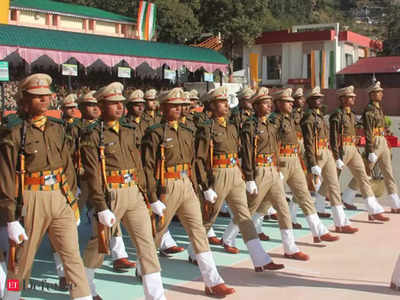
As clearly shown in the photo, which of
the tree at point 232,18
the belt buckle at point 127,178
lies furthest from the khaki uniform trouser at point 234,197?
the tree at point 232,18

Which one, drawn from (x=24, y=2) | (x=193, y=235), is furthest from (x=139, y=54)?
(x=193, y=235)

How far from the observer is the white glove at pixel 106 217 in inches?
197

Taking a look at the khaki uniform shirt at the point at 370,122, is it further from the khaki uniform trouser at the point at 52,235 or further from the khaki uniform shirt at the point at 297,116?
the khaki uniform trouser at the point at 52,235

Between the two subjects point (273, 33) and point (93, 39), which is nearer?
point (93, 39)

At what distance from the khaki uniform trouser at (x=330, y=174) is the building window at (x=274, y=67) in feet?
137

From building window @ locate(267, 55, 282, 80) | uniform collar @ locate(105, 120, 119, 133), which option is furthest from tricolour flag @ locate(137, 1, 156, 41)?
uniform collar @ locate(105, 120, 119, 133)

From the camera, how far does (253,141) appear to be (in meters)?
6.91

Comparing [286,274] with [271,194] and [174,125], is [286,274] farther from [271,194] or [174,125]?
[174,125]

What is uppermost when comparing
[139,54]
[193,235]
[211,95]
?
[139,54]

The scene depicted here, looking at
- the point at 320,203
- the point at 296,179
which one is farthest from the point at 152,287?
the point at 320,203

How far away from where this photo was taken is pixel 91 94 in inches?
285

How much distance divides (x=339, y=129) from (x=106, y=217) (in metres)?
5.31

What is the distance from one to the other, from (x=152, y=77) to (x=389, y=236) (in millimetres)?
20900

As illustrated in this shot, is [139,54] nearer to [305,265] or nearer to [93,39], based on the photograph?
[93,39]
